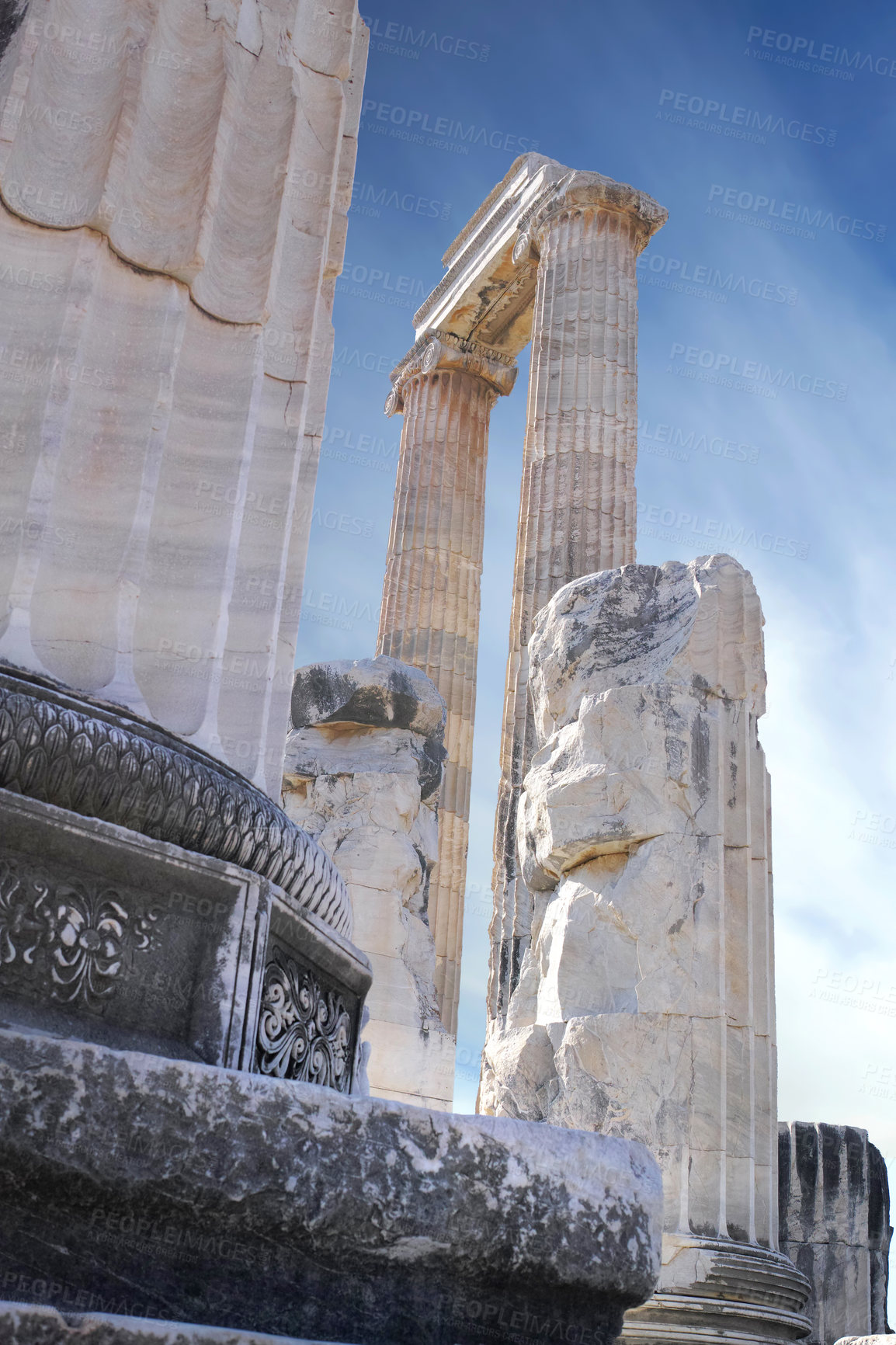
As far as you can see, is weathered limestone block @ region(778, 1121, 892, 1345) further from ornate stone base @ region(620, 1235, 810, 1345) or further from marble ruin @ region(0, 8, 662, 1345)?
marble ruin @ region(0, 8, 662, 1345)

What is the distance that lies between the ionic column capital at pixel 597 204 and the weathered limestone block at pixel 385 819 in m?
8.95

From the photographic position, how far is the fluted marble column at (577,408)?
571 inches

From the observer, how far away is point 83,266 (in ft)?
7.82

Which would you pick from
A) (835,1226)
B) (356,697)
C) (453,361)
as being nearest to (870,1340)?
(835,1226)

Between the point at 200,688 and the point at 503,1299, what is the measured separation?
1133 millimetres

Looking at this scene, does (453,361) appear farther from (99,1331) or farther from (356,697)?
(99,1331)

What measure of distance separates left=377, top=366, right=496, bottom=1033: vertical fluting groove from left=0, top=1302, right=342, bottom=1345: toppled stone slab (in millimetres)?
14846

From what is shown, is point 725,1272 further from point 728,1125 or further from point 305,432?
point 305,432

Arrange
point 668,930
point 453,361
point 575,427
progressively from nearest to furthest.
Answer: point 668,930 < point 575,427 < point 453,361

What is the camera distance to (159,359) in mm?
2436

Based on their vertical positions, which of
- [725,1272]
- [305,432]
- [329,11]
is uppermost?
[329,11]

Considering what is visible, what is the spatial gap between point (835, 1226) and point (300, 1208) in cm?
686

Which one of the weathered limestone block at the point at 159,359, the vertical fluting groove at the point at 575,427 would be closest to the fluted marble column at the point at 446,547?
the vertical fluting groove at the point at 575,427

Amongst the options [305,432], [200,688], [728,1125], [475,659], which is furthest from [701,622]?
[475,659]
